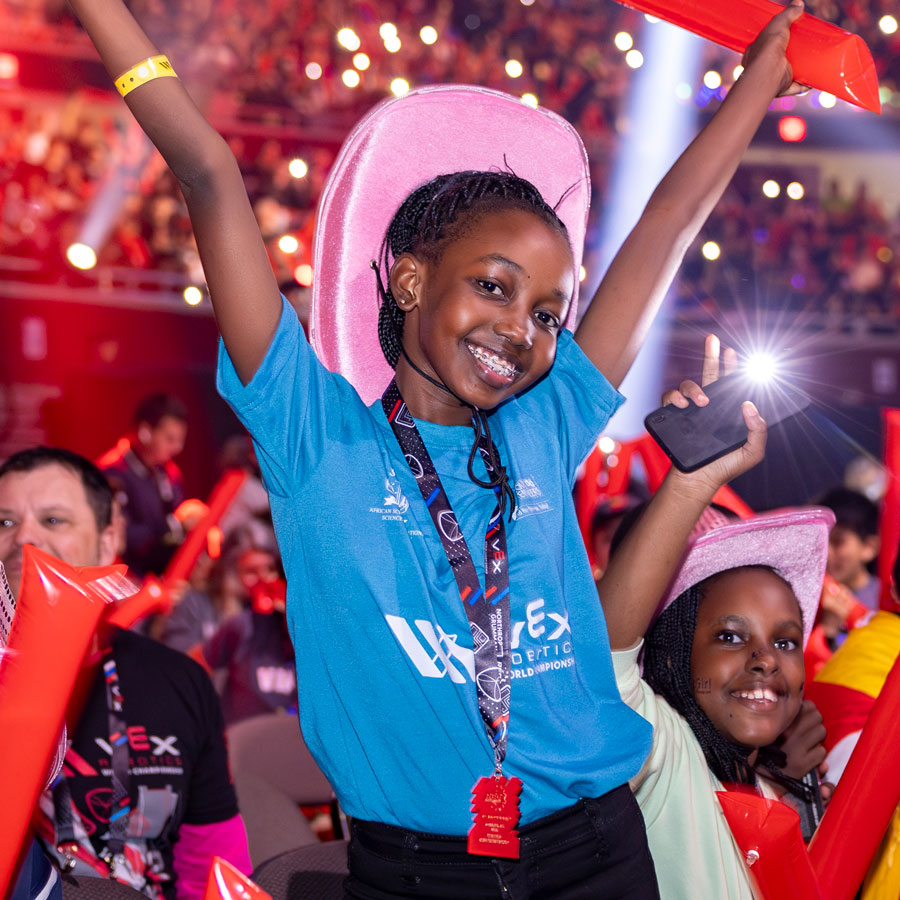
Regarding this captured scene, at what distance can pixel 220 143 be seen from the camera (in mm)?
1261

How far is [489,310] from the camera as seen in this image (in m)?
1.38

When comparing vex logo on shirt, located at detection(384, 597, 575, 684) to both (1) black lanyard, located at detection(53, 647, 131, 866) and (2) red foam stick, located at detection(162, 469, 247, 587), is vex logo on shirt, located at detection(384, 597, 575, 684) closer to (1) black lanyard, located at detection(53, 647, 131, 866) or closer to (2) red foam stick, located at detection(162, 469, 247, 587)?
(1) black lanyard, located at detection(53, 647, 131, 866)

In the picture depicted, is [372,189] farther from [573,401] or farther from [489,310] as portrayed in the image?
[573,401]

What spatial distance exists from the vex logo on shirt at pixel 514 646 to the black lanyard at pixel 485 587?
0.02 m

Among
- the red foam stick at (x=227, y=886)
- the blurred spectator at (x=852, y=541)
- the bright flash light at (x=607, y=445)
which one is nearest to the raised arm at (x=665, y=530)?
the red foam stick at (x=227, y=886)

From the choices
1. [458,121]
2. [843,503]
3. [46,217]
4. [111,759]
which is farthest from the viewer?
[46,217]

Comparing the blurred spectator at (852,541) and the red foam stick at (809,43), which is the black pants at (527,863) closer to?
the red foam stick at (809,43)

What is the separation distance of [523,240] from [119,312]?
301 inches

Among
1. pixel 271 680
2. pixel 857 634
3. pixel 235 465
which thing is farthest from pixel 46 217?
pixel 857 634

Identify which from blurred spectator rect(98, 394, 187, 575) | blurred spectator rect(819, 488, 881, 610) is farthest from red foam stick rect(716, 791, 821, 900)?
blurred spectator rect(98, 394, 187, 575)

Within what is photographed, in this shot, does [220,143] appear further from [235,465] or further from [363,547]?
[235,465]

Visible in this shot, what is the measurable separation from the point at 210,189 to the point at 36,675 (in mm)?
578

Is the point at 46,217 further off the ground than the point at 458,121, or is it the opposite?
the point at 46,217

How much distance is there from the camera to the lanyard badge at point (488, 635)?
1.26 metres
